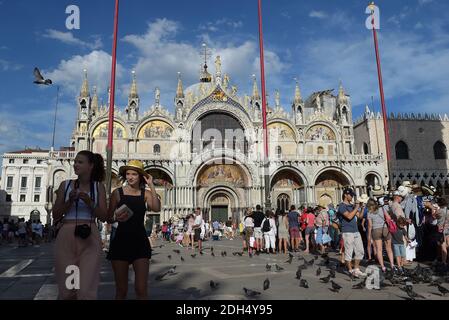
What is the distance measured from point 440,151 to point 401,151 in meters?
4.41

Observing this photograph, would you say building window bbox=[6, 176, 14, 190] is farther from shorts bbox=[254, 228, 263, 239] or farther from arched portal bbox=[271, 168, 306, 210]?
shorts bbox=[254, 228, 263, 239]

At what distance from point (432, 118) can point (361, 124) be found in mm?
6996

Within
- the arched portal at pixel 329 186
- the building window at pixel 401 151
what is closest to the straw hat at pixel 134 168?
the arched portal at pixel 329 186

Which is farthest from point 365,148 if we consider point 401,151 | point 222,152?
point 222,152

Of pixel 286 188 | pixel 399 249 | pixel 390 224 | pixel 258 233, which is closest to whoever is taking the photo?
pixel 390 224

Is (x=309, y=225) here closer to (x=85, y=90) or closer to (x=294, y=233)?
(x=294, y=233)

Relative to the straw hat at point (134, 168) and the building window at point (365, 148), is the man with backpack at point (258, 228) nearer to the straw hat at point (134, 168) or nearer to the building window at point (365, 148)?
the straw hat at point (134, 168)

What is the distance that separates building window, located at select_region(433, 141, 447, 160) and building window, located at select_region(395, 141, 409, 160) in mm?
3232

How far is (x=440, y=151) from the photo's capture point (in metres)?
36.4

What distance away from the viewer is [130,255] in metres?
3.44

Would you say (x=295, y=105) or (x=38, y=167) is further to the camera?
(x=38, y=167)

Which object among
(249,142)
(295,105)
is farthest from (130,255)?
(295,105)

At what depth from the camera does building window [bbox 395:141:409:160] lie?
3528cm
